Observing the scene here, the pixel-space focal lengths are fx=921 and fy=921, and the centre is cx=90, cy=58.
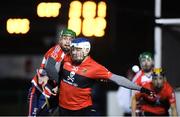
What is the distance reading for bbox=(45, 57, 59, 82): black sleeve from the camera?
432 inches

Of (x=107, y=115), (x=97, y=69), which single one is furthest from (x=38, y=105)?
(x=107, y=115)

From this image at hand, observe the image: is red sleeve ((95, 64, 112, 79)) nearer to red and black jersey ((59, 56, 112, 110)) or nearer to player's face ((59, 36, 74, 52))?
red and black jersey ((59, 56, 112, 110))

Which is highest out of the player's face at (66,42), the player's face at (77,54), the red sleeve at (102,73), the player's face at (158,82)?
the player's face at (66,42)

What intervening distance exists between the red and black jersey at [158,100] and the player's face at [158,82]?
7cm

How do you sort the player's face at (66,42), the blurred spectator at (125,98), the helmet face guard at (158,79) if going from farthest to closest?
1. the blurred spectator at (125,98)
2. the helmet face guard at (158,79)
3. the player's face at (66,42)

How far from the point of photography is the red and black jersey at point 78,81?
10859 millimetres

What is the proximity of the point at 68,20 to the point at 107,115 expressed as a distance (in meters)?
1.60

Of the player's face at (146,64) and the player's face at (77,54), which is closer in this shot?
the player's face at (77,54)

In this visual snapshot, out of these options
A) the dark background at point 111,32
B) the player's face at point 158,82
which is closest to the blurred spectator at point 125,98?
the dark background at point 111,32

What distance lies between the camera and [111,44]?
13273 millimetres

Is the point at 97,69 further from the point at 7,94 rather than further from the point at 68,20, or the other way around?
the point at 7,94

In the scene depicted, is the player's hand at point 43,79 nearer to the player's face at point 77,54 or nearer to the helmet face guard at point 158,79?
the player's face at point 77,54

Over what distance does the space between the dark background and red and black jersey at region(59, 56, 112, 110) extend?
221 cm

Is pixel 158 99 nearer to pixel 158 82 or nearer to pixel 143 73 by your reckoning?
pixel 158 82
